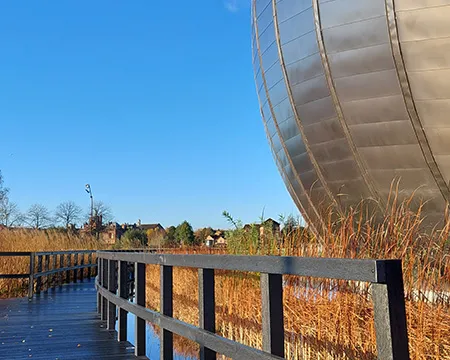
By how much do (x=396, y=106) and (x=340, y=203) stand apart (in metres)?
1.94

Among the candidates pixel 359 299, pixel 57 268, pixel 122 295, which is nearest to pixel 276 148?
pixel 122 295

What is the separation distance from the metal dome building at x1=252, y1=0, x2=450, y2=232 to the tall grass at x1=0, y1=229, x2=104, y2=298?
6.70 meters

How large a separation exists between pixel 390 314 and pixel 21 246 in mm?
12262

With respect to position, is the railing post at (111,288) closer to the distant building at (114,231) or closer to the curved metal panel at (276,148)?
the curved metal panel at (276,148)

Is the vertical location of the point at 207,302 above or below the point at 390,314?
below

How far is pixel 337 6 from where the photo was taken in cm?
634

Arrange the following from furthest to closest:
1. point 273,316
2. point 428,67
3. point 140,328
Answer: point 428,67 < point 140,328 < point 273,316

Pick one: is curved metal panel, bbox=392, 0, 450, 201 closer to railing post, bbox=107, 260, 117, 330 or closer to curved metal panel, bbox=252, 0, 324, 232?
curved metal panel, bbox=252, 0, 324, 232

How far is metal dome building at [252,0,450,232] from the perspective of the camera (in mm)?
5590

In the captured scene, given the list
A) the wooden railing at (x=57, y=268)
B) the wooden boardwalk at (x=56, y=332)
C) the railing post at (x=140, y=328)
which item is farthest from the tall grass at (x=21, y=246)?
the railing post at (x=140, y=328)

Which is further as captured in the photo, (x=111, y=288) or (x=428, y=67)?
(x=428, y=67)

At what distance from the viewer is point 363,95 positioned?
6273 mm

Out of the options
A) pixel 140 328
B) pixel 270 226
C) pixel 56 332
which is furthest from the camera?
pixel 270 226

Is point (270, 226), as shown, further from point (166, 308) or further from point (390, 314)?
point (390, 314)
